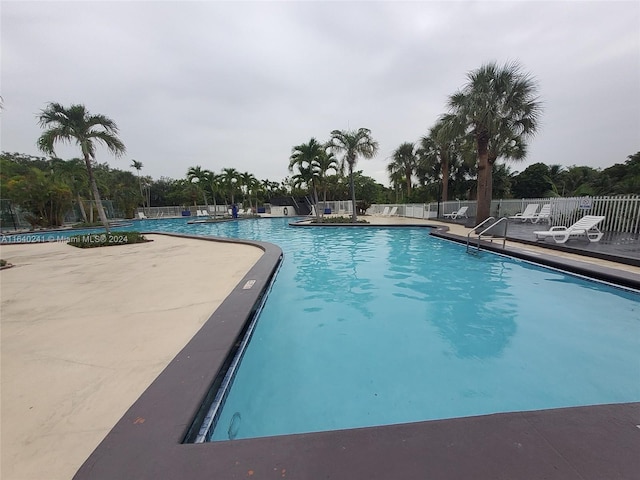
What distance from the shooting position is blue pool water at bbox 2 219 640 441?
85.6 inches

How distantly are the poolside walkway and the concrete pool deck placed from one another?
0.5 inches

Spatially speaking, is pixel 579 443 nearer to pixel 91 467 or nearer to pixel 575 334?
pixel 91 467

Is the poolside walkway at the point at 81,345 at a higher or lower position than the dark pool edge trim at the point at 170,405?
lower

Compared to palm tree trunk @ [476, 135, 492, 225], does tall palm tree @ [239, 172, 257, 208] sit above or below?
above

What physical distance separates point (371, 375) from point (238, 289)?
2.53 metres

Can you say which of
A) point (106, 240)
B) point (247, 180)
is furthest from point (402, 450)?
point (247, 180)

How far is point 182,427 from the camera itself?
1.51 meters

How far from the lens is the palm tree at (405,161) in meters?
23.0

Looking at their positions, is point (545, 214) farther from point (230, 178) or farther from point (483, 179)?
point (230, 178)

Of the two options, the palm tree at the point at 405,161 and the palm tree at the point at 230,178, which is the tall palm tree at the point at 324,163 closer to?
the palm tree at the point at 405,161

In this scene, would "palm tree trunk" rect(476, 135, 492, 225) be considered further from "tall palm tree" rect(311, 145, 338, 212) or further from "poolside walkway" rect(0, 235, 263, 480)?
"poolside walkway" rect(0, 235, 263, 480)

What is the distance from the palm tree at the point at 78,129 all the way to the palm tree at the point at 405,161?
2096 cm

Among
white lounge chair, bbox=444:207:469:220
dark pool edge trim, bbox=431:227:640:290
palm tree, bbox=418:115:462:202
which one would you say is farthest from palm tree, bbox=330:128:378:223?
dark pool edge trim, bbox=431:227:640:290

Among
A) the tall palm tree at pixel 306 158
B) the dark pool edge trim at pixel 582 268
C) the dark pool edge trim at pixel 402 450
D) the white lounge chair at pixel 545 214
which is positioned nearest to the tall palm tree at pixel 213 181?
the tall palm tree at pixel 306 158
